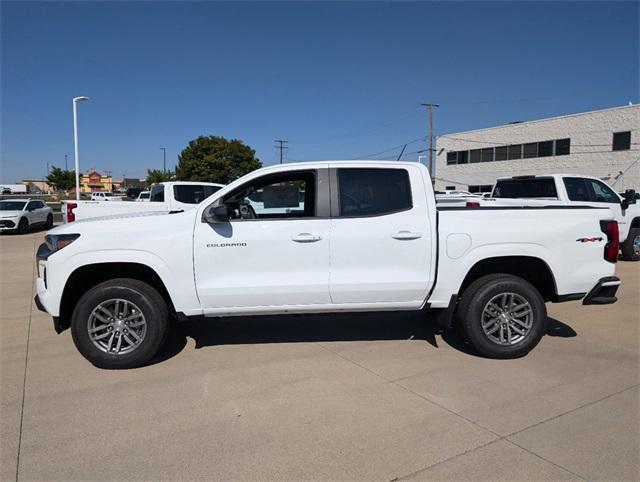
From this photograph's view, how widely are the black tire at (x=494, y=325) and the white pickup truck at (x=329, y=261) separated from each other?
12 mm

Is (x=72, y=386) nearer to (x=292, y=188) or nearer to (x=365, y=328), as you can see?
(x=292, y=188)

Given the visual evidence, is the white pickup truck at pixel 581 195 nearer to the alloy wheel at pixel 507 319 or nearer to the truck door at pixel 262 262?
the alloy wheel at pixel 507 319

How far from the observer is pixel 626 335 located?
18.5 ft

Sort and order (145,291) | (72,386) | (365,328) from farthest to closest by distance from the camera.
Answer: (365,328) < (145,291) < (72,386)

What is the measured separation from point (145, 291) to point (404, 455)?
2.72m

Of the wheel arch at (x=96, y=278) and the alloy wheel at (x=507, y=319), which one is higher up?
the wheel arch at (x=96, y=278)

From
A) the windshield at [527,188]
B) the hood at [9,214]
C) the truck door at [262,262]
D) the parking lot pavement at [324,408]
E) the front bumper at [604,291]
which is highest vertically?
the windshield at [527,188]

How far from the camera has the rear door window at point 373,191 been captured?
4.73m

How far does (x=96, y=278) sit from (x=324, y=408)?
103 inches

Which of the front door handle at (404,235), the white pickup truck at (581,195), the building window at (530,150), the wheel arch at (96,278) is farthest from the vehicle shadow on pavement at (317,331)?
the building window at (530,150)

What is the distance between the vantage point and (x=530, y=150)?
132ft

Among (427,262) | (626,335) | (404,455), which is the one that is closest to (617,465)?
(404,455)

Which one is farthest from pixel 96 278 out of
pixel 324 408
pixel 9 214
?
pixel 9 214

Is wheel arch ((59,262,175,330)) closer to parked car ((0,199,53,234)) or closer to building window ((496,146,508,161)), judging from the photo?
parked car ((0,199,53,234))
